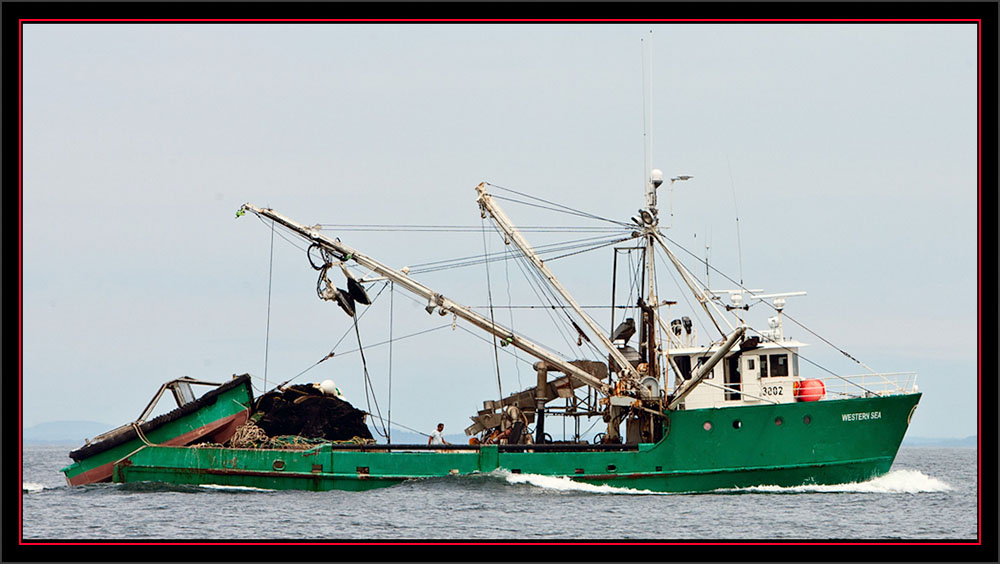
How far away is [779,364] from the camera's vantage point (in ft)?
98.8

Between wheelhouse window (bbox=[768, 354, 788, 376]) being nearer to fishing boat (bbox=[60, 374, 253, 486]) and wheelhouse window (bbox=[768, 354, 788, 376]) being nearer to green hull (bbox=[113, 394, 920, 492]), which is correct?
green hull (bbox=[113, 394, 920, 492])

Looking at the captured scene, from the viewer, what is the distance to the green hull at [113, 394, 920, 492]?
28.8 m

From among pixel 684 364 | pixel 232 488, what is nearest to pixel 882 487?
pixel 684 364

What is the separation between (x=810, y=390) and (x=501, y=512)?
809 centimetres

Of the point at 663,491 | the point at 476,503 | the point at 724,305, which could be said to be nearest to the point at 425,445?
the point at 476,503

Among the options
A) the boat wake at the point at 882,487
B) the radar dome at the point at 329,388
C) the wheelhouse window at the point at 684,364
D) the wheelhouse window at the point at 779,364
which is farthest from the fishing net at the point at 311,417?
the wheelhouse window at the point at 779,364

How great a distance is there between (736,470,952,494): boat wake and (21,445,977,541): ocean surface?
1.8 inches

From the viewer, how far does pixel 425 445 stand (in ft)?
97.8

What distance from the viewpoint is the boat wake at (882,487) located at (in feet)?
94.9

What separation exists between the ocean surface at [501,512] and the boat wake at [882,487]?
45mm

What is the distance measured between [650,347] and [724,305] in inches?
80.1

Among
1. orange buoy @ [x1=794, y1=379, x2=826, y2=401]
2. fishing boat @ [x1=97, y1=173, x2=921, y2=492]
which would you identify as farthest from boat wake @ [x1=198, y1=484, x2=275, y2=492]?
orange buoy @ [x1=794, y1=379, x2=826, y2=401]

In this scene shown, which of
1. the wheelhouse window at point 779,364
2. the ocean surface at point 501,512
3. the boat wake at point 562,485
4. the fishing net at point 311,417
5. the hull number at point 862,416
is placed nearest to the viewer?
the ocean surface at point 501,512

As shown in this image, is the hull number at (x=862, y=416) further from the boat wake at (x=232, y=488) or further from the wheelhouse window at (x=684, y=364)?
the boat wake at (x=232, y=488)
